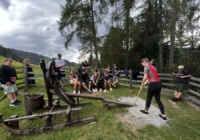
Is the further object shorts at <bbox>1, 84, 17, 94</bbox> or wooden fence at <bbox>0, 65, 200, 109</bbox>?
wooden fence at <bbox>0, 65, 200, 109</bbox>

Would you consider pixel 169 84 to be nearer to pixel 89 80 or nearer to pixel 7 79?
pixel 89 80

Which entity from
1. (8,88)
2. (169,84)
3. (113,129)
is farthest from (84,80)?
(169,84)

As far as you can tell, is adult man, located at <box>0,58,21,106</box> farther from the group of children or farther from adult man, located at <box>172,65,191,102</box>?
adult man, located at <box>172,65,191,102</box>

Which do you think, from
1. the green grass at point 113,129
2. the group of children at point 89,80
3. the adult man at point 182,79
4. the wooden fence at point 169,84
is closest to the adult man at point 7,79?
the green grass at point 113,129

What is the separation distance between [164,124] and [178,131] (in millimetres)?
→ 338

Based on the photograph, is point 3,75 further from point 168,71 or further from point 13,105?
point 168,71

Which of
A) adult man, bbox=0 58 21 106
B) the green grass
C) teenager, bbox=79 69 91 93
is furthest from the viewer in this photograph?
teenager, bbox=79 69 91 93

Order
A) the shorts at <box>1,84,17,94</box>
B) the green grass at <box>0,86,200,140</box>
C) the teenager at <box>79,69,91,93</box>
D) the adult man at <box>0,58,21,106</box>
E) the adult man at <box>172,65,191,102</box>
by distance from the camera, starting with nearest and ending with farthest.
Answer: the green grass at <box>0,86,200,140</box> → the adult man at <box>0,58,21,106</box> → the shorts at <box>1,84,17,94</box> → the adult man at <box>172,65,191,102</box> → the teenager at <box>79,69,91,93</box>

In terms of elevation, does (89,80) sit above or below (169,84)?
above

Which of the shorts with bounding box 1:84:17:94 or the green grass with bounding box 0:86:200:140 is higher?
the shorts with bounding box 1:84:17:94

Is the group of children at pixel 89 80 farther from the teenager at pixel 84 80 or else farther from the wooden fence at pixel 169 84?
the wooden fence at pixel 169 84

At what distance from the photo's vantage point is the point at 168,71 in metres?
7.50

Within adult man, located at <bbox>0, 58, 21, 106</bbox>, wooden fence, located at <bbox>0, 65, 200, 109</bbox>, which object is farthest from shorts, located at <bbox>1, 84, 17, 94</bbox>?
wooden fence, located at <bbox>0, 65, 200, 109</bbox>

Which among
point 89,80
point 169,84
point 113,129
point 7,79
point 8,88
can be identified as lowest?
point 113,129
